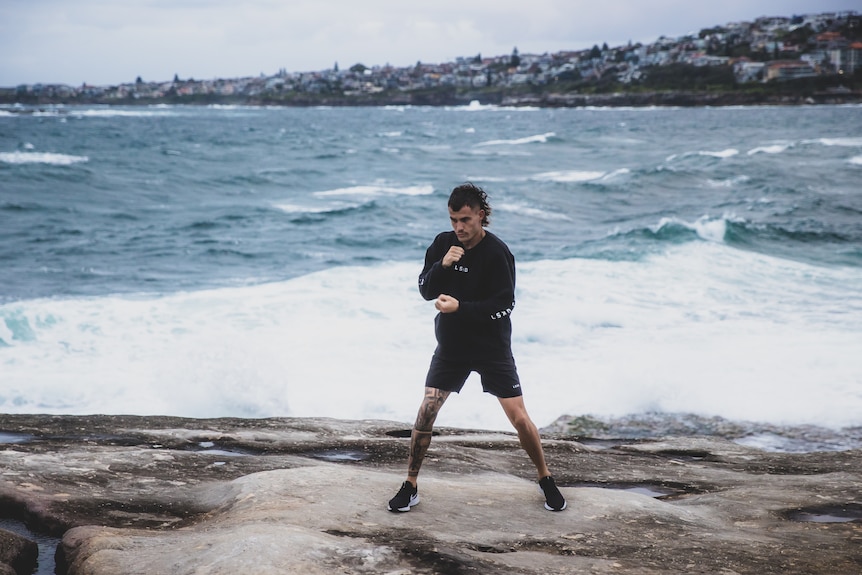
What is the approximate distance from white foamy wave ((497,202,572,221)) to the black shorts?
74.2 feet

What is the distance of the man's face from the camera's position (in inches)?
187

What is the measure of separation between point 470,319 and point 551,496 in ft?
3.67

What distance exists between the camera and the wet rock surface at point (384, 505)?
13.1 ft

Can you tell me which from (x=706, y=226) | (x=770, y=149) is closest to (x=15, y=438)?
(x=706, y=226)

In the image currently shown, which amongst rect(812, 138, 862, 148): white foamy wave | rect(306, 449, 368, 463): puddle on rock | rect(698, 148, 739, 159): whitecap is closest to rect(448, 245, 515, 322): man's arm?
rect(306, 449, 368, 463): puddle on rock

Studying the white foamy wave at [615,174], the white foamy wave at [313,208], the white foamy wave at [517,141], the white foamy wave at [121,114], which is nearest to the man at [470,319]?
the white foamy wave at [313,208]

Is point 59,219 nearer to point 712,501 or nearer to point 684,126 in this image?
point 712,501

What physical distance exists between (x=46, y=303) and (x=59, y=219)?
42.6ft

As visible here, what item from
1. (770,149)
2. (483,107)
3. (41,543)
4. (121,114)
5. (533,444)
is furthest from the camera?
(483,107)

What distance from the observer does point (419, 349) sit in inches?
509

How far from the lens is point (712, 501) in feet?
Result: 18.0

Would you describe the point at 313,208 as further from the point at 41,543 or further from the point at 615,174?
the point at 41,543

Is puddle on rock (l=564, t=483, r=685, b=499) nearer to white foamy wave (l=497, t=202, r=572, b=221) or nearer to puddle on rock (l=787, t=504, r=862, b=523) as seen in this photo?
puddle on rock (l=787, t=504, r=862, b=523)

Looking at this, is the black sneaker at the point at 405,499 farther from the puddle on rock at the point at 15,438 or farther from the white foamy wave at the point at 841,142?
the white foamy wave at the point at 841,142
